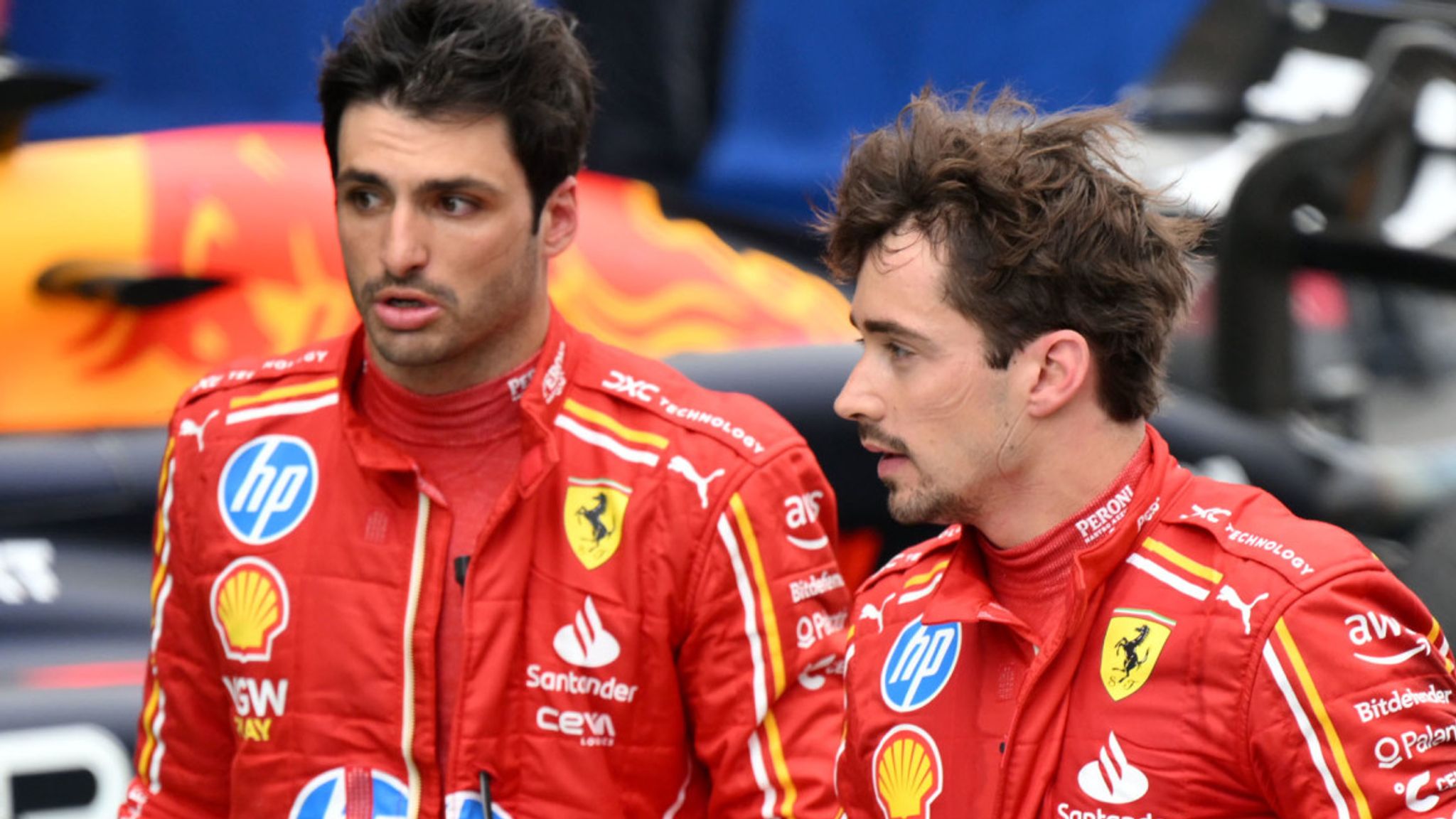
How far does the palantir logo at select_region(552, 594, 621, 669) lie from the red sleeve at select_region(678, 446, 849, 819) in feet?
0.34

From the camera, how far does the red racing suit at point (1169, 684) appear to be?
1837 mm

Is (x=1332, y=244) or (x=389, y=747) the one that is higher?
(x=389, y=747)

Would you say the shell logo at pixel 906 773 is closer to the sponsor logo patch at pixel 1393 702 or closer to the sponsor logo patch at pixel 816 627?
the sponsor logo patch at pixel 816 627

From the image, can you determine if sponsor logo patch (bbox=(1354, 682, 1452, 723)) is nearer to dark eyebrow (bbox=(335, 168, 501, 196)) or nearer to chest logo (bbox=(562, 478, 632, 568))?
chest logo (bbox=(562, 478, 632, 568))

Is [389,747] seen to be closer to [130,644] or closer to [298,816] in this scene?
[298,816]

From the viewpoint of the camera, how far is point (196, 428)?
9.01ft

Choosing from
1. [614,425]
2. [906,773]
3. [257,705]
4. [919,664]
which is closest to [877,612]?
[919,664]

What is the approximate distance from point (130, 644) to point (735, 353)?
148cm

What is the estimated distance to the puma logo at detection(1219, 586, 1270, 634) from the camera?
1915 mm

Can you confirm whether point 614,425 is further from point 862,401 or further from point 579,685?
point 862,401

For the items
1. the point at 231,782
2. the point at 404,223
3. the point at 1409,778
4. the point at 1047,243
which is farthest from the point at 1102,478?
the point at 231,782

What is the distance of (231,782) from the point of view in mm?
2602

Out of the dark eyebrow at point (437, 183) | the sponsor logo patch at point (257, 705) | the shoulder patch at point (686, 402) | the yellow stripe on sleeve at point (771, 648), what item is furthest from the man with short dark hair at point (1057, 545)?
the sponsor logo patch at point (257, 705)

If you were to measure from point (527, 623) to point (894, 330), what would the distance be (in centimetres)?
70
